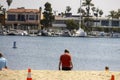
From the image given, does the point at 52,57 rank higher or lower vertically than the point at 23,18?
lower

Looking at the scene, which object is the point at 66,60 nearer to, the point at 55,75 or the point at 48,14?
the point at 55,75

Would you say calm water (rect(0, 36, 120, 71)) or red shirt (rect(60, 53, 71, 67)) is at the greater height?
red shirt (rect(60, 53, 71, 67))

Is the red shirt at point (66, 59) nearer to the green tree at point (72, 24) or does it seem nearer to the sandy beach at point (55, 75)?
the sandy beach at point (55, 75)

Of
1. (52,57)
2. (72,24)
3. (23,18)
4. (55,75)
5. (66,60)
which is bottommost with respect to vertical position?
(72,24)

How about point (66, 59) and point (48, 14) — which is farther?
point (48, 14)

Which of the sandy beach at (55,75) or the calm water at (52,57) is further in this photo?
the calm water at (52,57)

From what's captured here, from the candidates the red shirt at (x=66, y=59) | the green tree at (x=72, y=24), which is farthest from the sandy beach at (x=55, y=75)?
the green tree at (x=72, y=24)

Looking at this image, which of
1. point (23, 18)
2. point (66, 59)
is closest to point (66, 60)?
point (66, 59)

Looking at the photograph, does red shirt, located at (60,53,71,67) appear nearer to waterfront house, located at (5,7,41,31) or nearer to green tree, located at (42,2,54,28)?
green tree, located at (42,2,54,28)

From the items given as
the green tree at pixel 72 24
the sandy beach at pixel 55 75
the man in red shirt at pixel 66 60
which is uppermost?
the man in red shirt at pixel 66 60

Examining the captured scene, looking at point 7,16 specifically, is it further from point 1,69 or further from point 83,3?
point 1,69

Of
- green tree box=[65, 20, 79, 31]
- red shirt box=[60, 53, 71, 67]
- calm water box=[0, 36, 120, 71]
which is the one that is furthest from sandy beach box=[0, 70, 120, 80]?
green tree box=[65, 20, 79, 31]

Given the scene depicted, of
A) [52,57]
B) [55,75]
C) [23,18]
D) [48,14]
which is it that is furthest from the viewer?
[23,18]

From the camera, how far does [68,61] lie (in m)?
27.7
